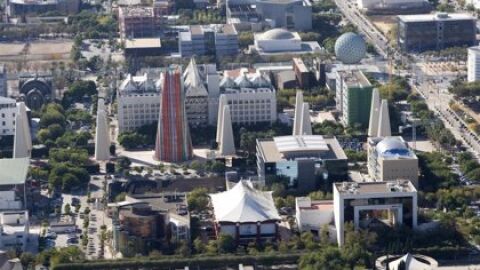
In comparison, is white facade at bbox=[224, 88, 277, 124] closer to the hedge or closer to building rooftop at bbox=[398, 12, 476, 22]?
building rooftop at bbox=[398, 12, 476, 22]

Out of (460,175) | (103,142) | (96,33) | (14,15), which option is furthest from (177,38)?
(460,175)

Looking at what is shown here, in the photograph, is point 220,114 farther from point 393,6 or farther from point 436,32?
point 393,6

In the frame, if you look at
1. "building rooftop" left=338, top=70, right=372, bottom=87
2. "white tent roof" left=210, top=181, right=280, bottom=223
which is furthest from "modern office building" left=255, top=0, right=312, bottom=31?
"white tent roof" left=210, top=181, right=280, bottom=223

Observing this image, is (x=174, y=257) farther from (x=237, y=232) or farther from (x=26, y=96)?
(x=26, y=96)

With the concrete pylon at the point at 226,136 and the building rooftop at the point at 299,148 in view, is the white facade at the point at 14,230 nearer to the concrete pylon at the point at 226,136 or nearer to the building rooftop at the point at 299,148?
the building rooftop at the point at 299,148

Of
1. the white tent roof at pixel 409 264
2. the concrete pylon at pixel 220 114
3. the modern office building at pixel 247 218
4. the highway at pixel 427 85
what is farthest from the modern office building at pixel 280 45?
the white tent roof at pixel 409 264

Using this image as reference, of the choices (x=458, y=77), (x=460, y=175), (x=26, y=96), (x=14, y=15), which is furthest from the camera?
(x=14, y=15)
